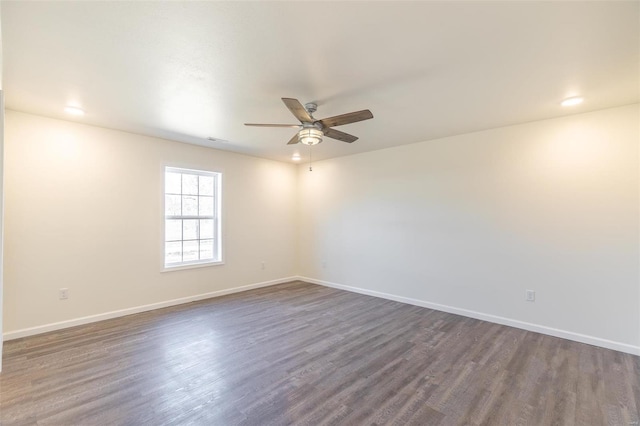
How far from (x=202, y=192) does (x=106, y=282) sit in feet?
6.30

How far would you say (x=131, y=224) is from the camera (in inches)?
164

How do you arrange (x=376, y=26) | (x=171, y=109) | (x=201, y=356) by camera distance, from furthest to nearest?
1. (x=171, y=109)
2. (x=201, y=356)
3. (x=376, y=26)

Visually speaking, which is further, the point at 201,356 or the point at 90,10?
the point at 201,356

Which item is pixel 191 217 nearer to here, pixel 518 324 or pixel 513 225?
pixel 513 225

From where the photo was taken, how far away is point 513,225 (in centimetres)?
376

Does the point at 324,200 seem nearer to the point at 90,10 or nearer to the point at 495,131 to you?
the point at 495,131

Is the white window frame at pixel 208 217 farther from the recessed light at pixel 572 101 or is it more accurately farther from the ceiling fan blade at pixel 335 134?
the recessed light at pixel 572 101

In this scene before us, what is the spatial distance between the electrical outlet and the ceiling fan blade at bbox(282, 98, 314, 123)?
3352mm

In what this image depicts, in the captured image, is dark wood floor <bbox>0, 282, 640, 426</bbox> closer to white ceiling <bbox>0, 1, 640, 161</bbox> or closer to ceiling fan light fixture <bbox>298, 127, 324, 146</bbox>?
ceiling fan light fixture <bbox>298, 127, 324, 146</bbox>

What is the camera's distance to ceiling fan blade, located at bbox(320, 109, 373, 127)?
2.56m

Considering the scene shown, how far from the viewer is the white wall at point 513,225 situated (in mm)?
3135

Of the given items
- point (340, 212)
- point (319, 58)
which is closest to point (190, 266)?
point (340, 212)

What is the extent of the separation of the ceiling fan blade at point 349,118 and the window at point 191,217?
9.81 ft

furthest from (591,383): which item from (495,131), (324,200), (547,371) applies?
(324,200)
